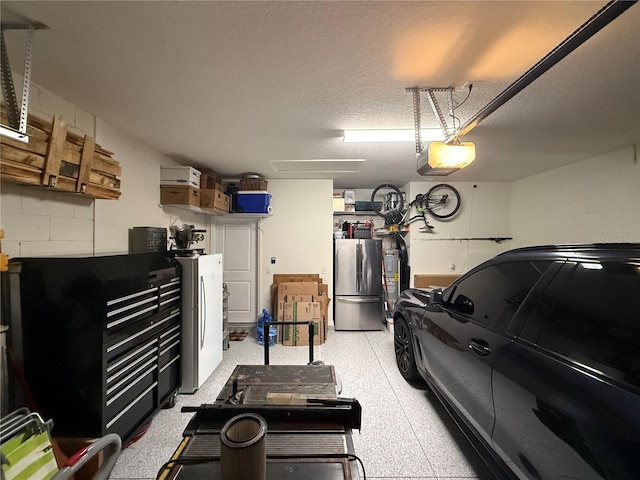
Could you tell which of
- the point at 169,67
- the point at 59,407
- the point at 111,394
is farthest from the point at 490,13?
the point at 59,407

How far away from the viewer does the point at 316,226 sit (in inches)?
175

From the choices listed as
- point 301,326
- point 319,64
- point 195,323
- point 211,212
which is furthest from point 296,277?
point 319,64

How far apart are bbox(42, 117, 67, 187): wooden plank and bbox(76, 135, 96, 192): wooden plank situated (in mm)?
159

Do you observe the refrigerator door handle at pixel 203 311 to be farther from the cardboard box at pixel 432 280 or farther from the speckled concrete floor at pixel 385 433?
the cardboard box at pixel 432 280

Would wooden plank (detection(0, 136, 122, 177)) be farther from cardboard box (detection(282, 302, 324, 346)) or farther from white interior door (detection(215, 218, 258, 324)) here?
cardboard box (detection(282, 302, 324, 346))

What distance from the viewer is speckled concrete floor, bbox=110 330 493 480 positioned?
1.69 metres

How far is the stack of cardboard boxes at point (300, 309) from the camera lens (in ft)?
12.6

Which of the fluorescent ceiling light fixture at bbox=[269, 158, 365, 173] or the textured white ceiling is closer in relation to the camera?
the textured white ceiling

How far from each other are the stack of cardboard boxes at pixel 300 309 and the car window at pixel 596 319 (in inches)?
115

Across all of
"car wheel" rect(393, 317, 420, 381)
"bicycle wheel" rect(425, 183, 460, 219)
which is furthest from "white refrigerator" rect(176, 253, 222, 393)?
"bicycle wheel" rect(425, 183, 460, 219)

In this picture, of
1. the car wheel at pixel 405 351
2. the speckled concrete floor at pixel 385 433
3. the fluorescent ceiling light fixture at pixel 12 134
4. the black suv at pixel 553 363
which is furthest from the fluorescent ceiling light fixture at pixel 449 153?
the fluorescent ceiling light fixture at pixel 12 134

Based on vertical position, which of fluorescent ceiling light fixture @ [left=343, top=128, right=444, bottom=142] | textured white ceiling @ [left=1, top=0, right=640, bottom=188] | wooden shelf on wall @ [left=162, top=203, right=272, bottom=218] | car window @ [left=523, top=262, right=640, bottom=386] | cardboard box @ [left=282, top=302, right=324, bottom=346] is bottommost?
cardboard box @ [left=282, top=302, right=324, bottom=346]

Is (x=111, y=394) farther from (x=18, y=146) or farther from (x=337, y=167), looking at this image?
(x=337, y=167)

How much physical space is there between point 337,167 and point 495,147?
1.91 meters
